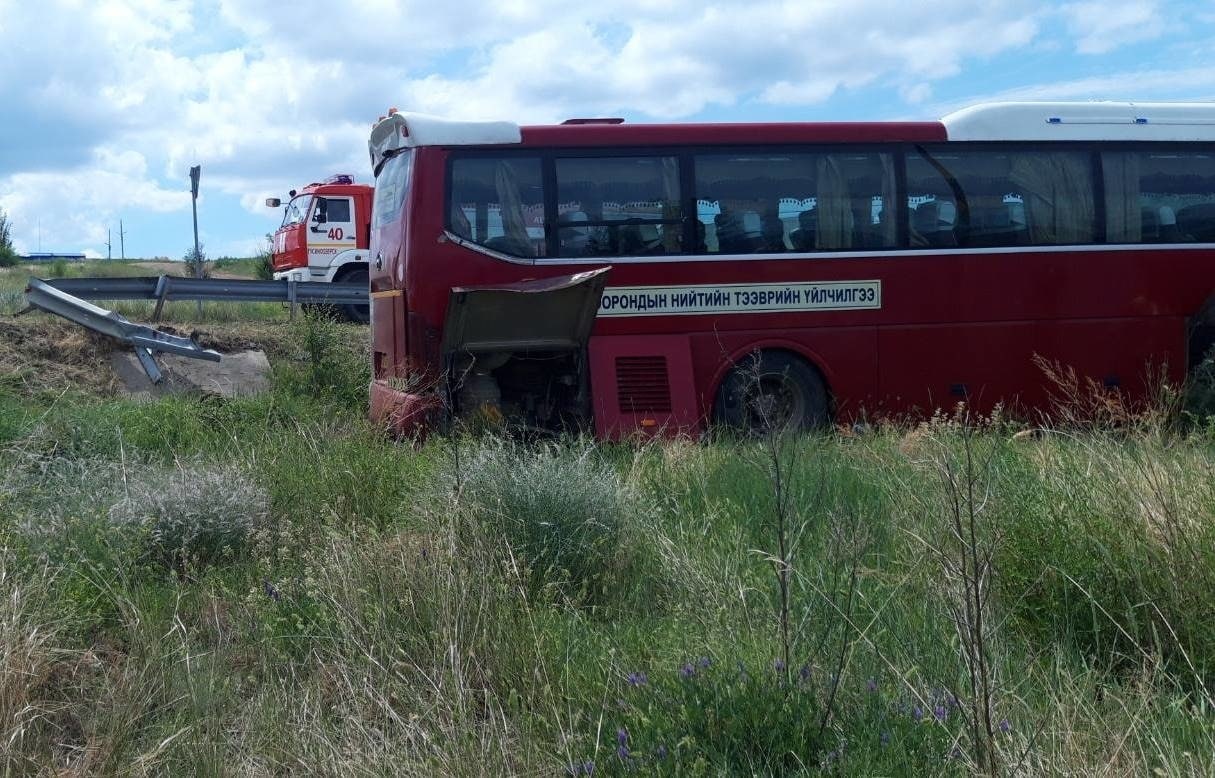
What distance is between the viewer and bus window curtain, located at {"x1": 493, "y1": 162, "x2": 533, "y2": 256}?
1038 cm

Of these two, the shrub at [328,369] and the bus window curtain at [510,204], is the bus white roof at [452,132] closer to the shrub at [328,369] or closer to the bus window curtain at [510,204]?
the bus window curtain at [510,204]

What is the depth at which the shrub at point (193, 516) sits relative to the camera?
5945 millimetres

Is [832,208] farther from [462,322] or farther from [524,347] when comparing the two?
[462,322]

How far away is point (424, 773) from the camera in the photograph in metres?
3.54

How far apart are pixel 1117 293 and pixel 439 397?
641cm

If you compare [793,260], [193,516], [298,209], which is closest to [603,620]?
[193,516]

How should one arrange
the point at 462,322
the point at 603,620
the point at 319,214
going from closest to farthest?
1. the point at 603,620
2. the point at 462,322
3. the point at 319,214

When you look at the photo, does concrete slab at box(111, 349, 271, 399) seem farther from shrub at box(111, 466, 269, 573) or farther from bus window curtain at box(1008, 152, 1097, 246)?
bus window curtain at box(1008, 152, 1097, 246)

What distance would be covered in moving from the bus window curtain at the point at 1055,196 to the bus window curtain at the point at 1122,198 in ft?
0.62

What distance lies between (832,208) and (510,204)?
9.53 ft

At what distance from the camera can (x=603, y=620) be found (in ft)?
16.4

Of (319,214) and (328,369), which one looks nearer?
(328,369)

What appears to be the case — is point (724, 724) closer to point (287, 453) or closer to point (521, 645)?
point (521, 645)

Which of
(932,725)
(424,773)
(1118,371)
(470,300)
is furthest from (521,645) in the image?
(1118,371)
